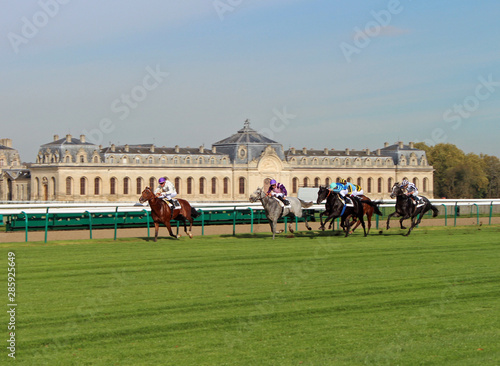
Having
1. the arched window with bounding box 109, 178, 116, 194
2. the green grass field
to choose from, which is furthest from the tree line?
the green grass field

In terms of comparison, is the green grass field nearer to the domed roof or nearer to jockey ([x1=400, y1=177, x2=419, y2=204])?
jockey ([x1=400, y1=177, x2=419, y2=204])

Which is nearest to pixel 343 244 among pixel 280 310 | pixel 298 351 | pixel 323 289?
pixel 323 289

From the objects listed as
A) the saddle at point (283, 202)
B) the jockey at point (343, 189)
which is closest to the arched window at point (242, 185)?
the jockey at point (343, 189)

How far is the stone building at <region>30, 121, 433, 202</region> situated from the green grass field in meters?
63.2

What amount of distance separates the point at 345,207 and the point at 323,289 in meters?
10.2

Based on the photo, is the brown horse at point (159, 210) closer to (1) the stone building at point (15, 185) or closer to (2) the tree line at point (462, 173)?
(1) the stone building at point (15, 185)

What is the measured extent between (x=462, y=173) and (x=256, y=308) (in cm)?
9342

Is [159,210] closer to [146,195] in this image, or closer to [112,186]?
[146,195]

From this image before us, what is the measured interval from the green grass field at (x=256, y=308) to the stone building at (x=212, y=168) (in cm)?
6316

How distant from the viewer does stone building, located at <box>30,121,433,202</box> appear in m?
79.0

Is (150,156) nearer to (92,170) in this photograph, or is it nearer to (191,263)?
(92,170)

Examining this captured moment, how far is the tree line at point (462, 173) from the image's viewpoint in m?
98.5

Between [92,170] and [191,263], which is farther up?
[92,170]

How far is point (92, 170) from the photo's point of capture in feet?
259
